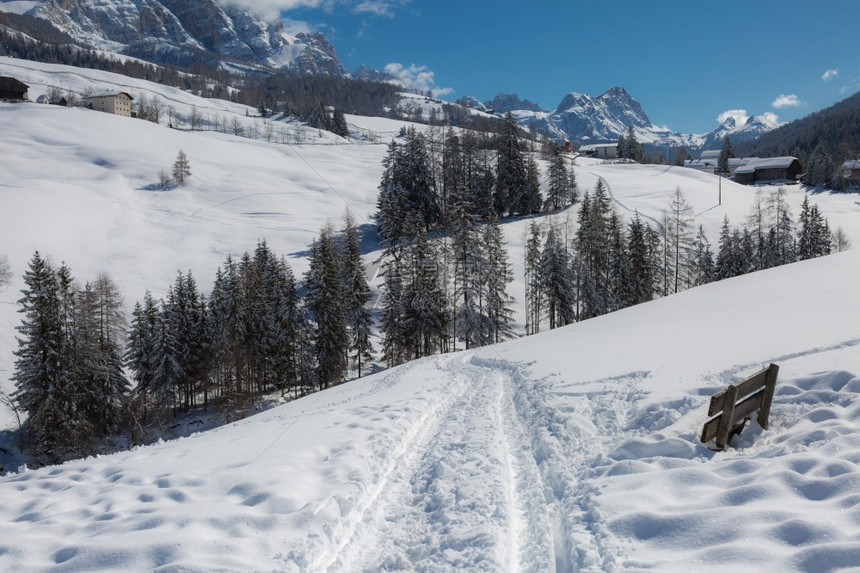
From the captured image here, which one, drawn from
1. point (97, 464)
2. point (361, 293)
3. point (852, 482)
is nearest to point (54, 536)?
point (97, 464)

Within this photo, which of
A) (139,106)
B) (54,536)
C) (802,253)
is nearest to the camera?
(54,536)

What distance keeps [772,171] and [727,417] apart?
16071 centimetres

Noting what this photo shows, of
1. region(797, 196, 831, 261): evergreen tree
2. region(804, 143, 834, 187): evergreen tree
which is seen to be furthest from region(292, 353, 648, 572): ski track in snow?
region(804, 143, 834, 187): evergreen tree

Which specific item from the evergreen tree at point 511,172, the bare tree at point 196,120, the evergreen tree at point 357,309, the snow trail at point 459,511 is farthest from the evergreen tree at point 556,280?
the bare tree at point 196,120

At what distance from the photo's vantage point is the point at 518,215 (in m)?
80.1

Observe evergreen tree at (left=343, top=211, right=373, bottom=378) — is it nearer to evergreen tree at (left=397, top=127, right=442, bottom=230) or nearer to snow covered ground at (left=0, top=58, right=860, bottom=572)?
snow covered ground at (left=0, top=58, right=860, bottom=572)

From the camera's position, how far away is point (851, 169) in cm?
12562

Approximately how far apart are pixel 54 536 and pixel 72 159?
11198cm

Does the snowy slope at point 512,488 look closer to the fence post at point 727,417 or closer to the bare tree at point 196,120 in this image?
the fence post at point 727,417

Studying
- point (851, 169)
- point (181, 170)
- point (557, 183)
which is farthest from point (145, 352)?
point (851, 169)

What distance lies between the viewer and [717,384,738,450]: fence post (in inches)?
281

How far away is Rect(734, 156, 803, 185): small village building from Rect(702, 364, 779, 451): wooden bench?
15548 cm

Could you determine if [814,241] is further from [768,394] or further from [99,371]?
[99,371]

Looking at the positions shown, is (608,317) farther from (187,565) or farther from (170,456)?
(187,565)
